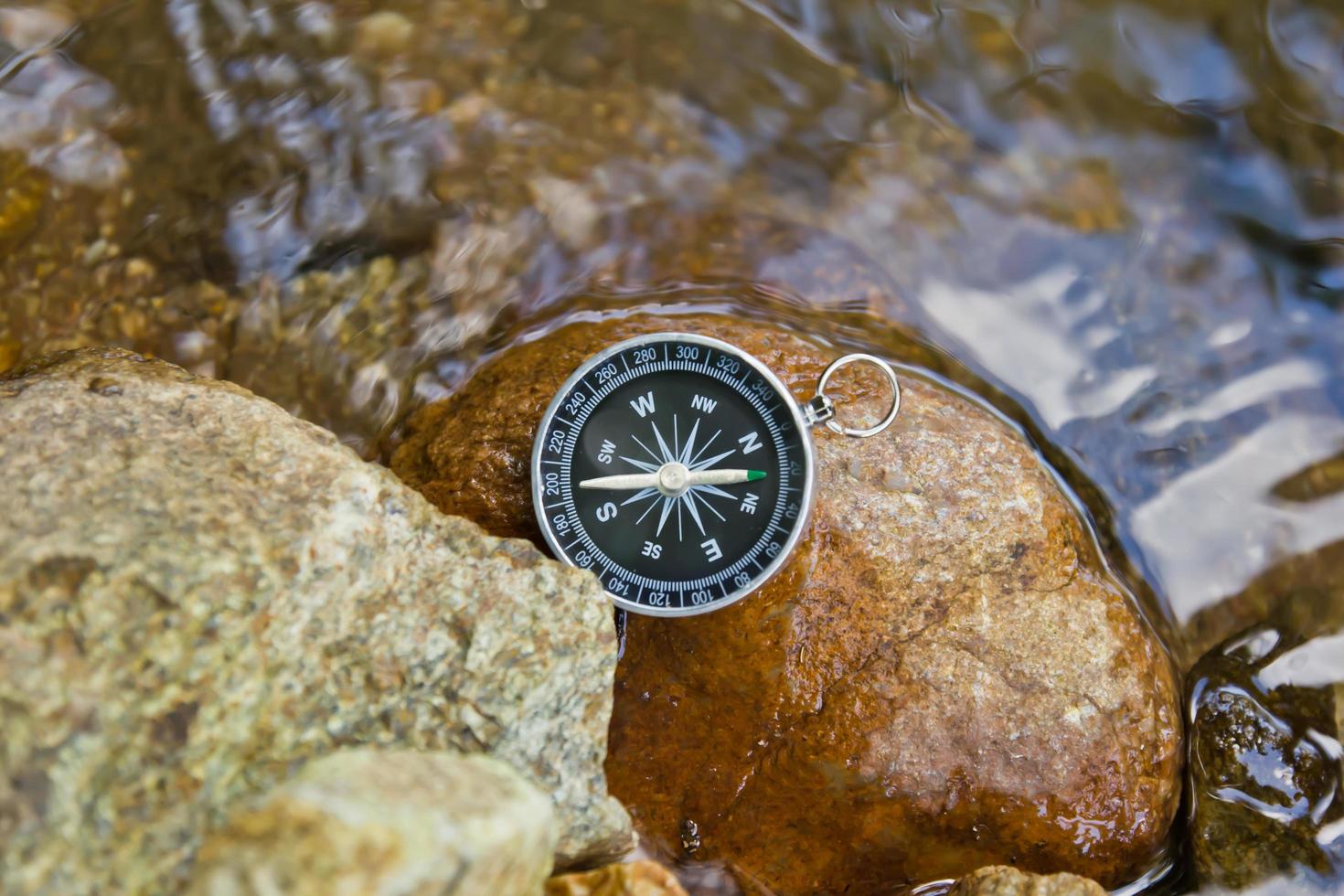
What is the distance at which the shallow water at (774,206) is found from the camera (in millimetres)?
4465

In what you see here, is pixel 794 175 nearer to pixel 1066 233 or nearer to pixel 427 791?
pixel 1066 233

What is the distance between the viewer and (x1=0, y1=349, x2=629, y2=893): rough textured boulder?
95.3 inches

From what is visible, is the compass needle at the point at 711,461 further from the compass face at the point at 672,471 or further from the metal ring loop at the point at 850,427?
the metal ring loop at the point at 850,427

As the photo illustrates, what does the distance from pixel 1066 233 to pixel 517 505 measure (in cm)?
283

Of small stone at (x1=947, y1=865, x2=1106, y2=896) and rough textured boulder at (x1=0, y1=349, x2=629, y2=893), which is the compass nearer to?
rough textured boulder at (x1=0, y1=349, x2=629, y2=893)

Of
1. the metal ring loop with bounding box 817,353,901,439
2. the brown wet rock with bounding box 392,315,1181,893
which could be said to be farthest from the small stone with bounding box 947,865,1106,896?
the metal ring loop with bounding box 817,353,901,439

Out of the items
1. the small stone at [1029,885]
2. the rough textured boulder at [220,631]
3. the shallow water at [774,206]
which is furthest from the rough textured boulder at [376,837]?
the shallow water at [774,206]

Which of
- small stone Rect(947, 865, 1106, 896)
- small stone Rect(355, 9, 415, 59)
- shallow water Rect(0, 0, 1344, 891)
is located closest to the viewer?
small stone Rect(947, 865, 1106, 896)

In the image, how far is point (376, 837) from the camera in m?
2.09


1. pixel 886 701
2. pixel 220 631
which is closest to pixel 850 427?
pixel 886 701

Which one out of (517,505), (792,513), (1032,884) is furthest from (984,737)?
(517,505)

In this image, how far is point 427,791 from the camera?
7.37ft

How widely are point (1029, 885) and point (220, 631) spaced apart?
239cm

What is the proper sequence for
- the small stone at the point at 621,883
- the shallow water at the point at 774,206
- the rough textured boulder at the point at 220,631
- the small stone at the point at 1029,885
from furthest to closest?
the shallow water at the point at 774,206
the small stone at the point at 1029,885
the small stone at the point at 621,883
the rough textured boulder at the point at 220,631
